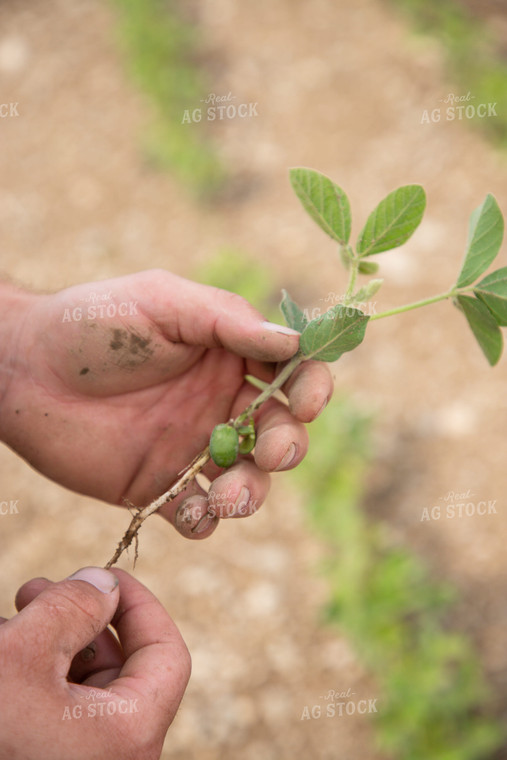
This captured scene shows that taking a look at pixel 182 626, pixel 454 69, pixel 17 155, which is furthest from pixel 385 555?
pixel 17 155

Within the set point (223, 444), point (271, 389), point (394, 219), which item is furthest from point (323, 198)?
point (223, 444)

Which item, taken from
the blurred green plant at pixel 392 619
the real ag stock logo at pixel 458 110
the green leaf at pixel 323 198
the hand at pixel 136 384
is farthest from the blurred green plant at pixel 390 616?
the real ag stock logo at pixel 458 110

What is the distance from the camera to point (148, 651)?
1159 millimetres

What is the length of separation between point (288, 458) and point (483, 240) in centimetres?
52

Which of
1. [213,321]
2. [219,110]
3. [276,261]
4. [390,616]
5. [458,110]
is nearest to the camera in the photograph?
[213,321]

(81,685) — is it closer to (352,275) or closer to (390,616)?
(352,275)

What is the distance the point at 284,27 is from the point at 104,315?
3.72 meters

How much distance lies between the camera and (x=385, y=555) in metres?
2.30

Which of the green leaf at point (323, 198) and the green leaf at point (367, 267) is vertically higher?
the green leaf at point (323, 198)

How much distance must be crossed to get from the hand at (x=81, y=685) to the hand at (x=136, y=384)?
22 cm

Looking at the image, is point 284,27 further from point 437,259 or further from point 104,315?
point 104,315

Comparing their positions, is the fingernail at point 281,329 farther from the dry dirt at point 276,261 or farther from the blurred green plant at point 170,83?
the blurred green plant at point 170,83

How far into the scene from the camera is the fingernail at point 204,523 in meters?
1.29

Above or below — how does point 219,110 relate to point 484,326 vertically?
above
